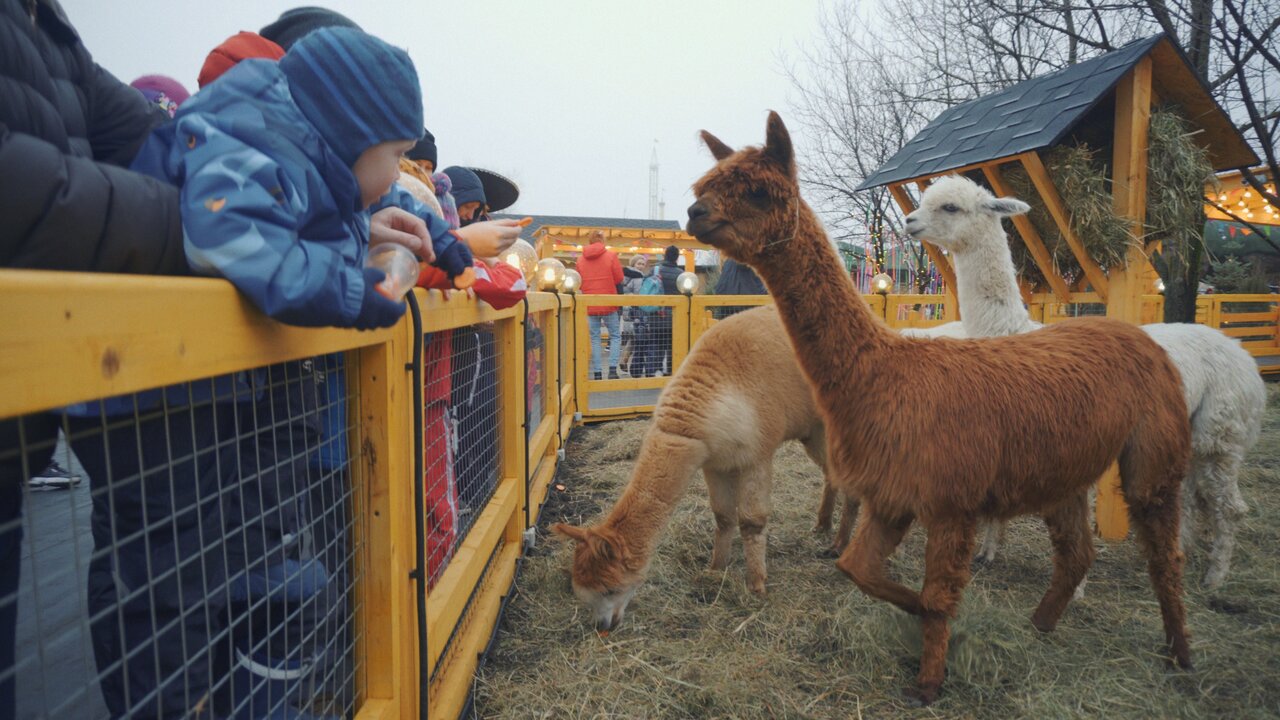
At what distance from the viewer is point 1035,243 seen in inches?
182

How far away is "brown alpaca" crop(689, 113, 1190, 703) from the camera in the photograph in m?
2.25

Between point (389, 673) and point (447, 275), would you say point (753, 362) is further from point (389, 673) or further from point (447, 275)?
point (389, 673)

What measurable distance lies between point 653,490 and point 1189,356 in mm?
3169

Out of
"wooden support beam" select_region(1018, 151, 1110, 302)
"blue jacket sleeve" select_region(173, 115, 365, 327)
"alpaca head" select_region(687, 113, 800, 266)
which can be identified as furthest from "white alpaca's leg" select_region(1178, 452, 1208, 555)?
"blue jacket sleeve" select_region(173, 115, 365, 327)

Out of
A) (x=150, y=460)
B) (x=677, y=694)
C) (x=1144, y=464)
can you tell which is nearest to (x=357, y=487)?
(x=150, y=460)

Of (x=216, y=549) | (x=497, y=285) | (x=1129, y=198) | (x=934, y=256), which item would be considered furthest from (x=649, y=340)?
(x=216, y=549)

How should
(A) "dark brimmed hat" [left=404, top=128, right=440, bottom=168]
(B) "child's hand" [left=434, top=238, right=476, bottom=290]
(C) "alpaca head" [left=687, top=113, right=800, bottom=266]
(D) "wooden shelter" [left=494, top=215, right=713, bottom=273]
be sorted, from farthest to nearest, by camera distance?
1. (D) "wooden shelter" [left=494, top=215, right=713, bottom=273]
2. (A) "dark brimmed hat" [left=404, top=128, right=440, bottom=168]
3. (C) "alpaca head" [left=687, top=113, right=800, bottom=266]
4. (B) "child's hand" [left=434, top=238, right=476, bottom=290]

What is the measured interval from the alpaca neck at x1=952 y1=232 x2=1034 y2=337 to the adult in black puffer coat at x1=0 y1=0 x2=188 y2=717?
3.93 m

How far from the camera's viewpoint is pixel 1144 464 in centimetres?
263

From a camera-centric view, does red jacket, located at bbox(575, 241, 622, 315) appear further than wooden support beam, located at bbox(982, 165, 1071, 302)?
Yes

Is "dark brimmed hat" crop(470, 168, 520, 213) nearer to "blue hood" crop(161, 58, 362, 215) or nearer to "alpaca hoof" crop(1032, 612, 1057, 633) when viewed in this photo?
"blue hood" crop(161, 58, 362, 215)

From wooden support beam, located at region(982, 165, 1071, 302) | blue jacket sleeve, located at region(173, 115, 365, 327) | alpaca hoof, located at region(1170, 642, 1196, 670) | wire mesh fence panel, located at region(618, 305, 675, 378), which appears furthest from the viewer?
wire mesh fence panel, located at region(618, 305, 675, 378)

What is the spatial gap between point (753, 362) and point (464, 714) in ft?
6.91

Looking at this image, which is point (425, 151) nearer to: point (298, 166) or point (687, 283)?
point (298, 166)
